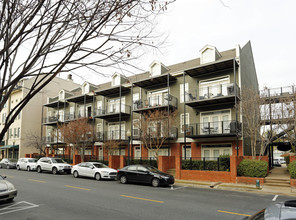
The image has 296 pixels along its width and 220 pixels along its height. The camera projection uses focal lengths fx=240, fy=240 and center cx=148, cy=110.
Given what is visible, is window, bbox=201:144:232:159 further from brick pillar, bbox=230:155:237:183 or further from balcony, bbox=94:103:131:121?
balcony, bbox=94:103:131:121

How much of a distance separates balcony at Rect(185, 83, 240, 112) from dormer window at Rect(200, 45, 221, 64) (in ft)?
8.98

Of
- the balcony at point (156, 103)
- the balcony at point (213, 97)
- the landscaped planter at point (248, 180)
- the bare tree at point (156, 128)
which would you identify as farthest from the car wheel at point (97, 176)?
the landscaped planter at point (248, 180)

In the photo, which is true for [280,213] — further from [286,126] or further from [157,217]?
[286,126]

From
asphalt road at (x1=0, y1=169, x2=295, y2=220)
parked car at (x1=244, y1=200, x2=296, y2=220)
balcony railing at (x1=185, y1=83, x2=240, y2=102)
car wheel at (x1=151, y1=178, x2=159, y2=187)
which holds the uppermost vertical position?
balcony railing at (x1=185, y1=83, x2=240, y2=102)

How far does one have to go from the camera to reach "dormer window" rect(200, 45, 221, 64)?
72.6 feet

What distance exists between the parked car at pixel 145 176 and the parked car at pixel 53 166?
8.63 metres

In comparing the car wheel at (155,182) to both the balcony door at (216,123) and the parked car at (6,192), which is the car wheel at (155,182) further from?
the parked car at (6,192)

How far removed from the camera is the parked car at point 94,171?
18163 mm

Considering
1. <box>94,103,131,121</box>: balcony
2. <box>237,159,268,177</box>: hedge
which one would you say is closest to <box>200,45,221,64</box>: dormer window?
<box>237,159,268,177</box>: hedge

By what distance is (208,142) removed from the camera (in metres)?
21.4

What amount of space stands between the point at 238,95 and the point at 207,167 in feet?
21.1

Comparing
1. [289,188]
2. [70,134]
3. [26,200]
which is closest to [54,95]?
[70,134]

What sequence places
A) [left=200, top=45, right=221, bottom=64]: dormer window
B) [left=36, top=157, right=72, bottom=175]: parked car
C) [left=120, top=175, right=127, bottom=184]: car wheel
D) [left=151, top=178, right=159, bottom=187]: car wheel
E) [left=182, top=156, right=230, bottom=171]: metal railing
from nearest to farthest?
[left=151, top=178, right=159, bottom=187]: car wheel < [left=120, top=175, right=127, bottom=184]: car wheel < [left=182, top=156, right=230, bottom=171]: metal railing < [left=200, top=45, right=221, bottom=64]: dormer window < [left=36, top=157, right=72, bottom=175]: parked car

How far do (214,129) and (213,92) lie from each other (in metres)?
3.29
